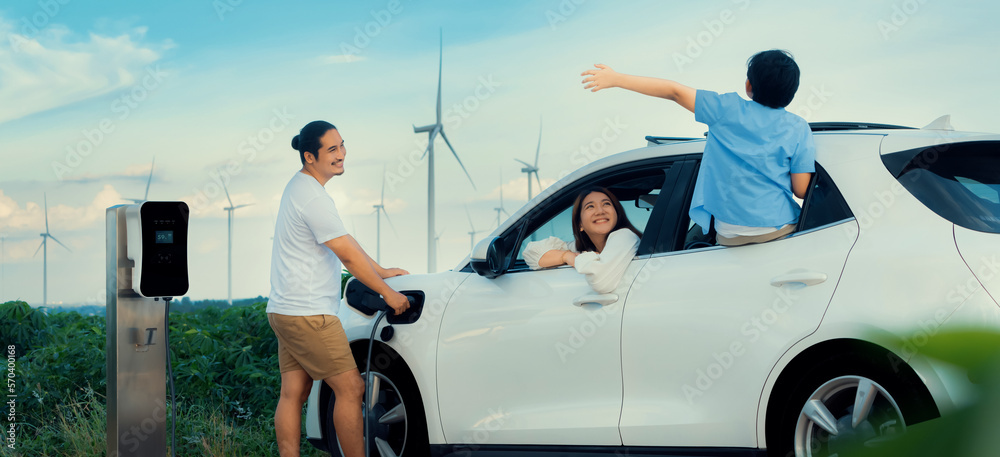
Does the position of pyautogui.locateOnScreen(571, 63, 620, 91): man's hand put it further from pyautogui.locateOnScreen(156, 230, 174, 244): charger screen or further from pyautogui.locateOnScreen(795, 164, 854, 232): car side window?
pyautogui.locateOnScreen(156, 230, 174, 244): charger screen

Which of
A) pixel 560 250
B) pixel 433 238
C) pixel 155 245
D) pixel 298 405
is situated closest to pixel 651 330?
pixel 560 250

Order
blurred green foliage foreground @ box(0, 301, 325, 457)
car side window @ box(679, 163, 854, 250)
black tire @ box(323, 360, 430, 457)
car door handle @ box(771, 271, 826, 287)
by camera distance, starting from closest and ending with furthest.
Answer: car door handle @ box(771, 271, 826, 287), car side window @ box(679, 163, 854, 250), black tire @ box(323, 360, 430, 457), blurred green foliage foreground @ box(0, 301, 325, 457)

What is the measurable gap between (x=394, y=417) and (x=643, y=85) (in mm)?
2472

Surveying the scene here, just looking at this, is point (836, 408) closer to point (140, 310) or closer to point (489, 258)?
point (489, 258)

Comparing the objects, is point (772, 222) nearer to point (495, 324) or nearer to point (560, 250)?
point (560, 250)

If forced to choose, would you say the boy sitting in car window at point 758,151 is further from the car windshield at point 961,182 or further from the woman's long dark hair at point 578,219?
the woman's long dark hair at point 578,219

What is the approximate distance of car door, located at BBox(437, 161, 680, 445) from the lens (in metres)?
3.98

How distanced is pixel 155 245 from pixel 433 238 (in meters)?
15.7

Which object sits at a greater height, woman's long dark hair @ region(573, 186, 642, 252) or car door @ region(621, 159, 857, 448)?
woman's long dark hair @ region(573, 186, 642, 252)

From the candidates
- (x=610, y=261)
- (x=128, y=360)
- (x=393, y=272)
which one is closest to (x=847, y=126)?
(x=610, y=261)

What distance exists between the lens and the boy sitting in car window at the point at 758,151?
3.60 metres

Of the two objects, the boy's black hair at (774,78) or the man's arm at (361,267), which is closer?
the boy's black hair at (774,78)

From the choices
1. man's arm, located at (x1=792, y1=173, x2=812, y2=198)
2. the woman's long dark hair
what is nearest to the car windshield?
man's arm, located at (x1=792, y1=173, x2=812, y2=198)

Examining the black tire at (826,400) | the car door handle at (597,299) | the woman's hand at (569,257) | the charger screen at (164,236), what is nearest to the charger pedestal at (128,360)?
the charger screen at (164,236)
